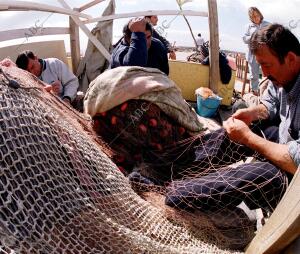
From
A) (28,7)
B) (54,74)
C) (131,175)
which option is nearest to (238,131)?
(131,175)

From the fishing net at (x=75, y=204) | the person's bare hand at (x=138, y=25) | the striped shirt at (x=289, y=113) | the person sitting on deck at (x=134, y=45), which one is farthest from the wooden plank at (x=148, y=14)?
the fishing net at (x=75, y=204)

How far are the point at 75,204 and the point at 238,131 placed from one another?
3.69 ft

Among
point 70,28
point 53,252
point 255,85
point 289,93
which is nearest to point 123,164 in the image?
point 289,93

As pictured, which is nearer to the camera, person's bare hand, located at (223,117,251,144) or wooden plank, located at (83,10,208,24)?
person's bare hand, located at (223,117,251,144)

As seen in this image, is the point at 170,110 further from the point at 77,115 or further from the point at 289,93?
the point at 289,93

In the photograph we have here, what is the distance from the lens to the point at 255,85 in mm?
7828

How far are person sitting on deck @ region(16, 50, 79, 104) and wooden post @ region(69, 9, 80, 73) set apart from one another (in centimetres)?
148

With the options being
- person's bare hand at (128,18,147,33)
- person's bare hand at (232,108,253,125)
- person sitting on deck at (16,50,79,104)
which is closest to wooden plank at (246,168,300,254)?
person's bare hand at (232,108,253,125)

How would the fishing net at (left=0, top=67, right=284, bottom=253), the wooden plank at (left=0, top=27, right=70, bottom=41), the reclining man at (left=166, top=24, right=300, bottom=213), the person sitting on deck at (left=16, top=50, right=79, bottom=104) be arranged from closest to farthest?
1. the fishing net at (left=0, top=67, right=284, bottom=253)
2. the reclining man at (left=166, top=24, right=300, bottom=213)
3. the person sitting on deck at (left=16, top=50, right=79, bottom=104)
4. the wooden plank at (left=0, top=27, right=70, bottom=41)

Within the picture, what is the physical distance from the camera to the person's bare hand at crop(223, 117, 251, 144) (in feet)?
7.68

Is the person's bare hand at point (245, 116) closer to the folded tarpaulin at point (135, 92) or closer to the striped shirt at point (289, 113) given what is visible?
the striped shirt at point (289, 113)

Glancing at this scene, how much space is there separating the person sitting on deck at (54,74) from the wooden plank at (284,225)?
10.2 feet

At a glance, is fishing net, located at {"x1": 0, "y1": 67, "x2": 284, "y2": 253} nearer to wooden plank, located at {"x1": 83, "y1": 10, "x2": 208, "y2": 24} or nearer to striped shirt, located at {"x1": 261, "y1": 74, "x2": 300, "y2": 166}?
striped shirt, located at {"x1": 261, "y1": 74, "x2": 300, "y2": 166}

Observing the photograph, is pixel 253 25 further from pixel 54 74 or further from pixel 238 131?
pixel 238 131
